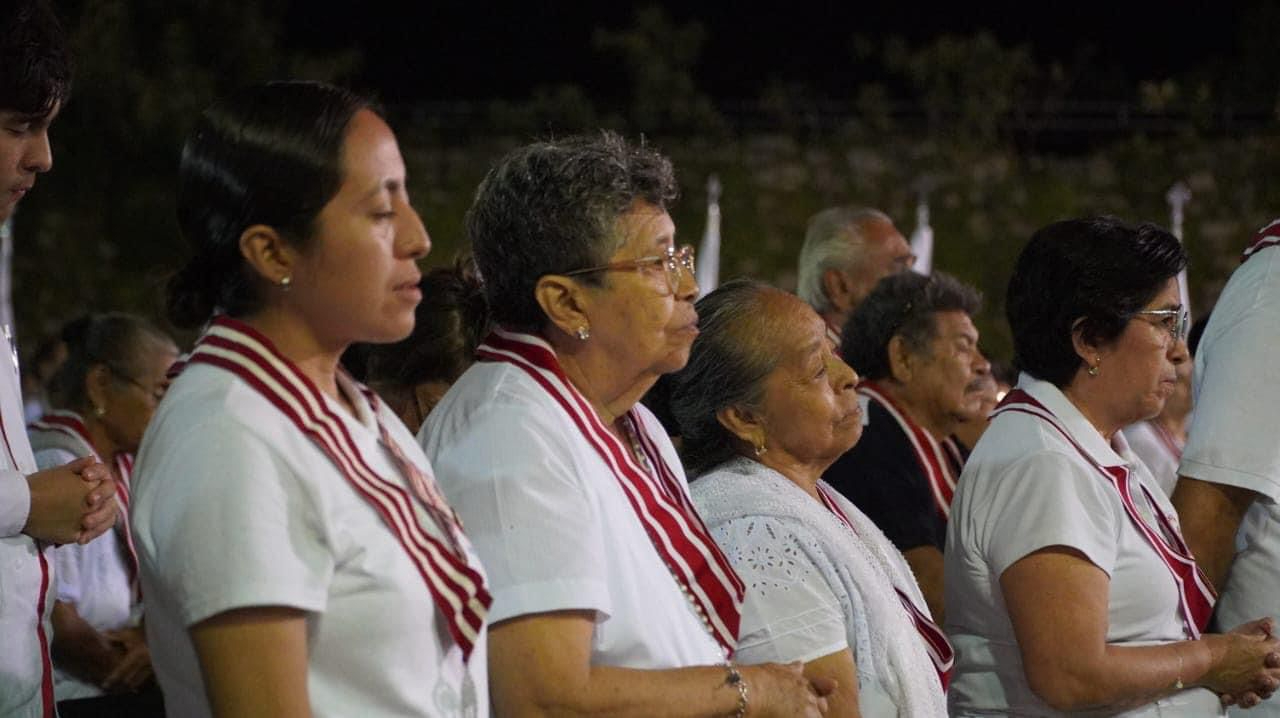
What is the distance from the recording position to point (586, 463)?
7.57 ft

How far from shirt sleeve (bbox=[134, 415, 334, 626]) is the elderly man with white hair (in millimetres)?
3779

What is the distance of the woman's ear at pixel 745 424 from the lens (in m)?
2.98

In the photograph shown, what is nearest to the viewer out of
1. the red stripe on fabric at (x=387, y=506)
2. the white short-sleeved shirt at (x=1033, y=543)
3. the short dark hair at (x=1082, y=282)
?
the red stripe on fabric at (x=387, y=506)

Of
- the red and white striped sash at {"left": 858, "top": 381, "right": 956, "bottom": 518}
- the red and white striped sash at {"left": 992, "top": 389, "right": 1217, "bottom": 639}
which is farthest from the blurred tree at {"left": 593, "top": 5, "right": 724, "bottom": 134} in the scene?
the red and white striped sash at {"left": 992, "top": 389, "right": 1217, "bottom": 639}

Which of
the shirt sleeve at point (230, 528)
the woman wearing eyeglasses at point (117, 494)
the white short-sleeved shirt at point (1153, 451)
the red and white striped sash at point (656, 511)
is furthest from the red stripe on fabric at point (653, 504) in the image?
the white short-sleeved shirt at point (1153, 451)

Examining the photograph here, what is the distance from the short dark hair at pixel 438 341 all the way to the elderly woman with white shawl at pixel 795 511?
420mm

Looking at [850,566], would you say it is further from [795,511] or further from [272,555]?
[272,555]

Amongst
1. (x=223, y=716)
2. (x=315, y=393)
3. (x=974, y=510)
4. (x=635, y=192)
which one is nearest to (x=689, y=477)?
(x=974, y=510)

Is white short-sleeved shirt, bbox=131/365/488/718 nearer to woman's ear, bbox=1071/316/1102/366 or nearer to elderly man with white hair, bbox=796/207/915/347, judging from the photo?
woman's ear, bbox=1071/316/1102/366

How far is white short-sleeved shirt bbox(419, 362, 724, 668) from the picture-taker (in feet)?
7.05

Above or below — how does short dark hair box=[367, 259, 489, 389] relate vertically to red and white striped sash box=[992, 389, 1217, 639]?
above

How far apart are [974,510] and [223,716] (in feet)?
5.38

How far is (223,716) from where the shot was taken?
172 centimetres

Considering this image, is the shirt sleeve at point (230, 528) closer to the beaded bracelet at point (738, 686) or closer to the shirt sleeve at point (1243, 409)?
the beaded bracelet at point (738, 686)
